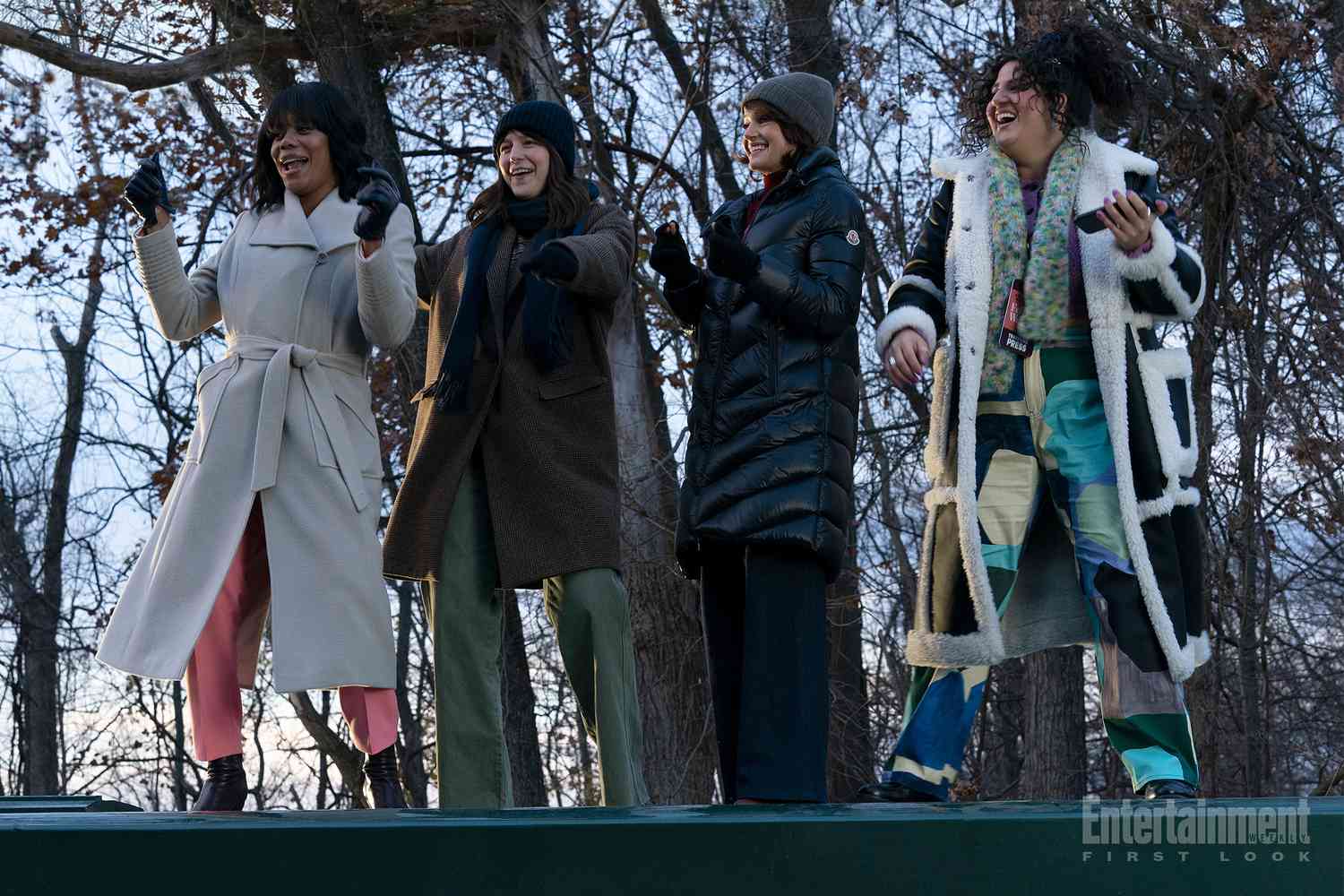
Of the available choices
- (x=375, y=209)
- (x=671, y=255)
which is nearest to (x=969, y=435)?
(x=671, y=255)

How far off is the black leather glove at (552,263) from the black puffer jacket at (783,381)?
32cm

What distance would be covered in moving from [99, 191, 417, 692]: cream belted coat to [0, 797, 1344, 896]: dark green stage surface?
54.5 inches

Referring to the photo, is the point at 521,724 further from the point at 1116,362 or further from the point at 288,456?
the point at 1116,362

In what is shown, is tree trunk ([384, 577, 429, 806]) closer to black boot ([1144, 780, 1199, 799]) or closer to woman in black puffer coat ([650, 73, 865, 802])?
woman in black puffer coat ([650, 73, 865, 802])

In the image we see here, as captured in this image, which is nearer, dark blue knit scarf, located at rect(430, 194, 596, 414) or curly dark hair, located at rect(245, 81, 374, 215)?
dark blue knit scarf, located at rect(430, 194, 596, 414)

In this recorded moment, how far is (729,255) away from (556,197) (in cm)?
64

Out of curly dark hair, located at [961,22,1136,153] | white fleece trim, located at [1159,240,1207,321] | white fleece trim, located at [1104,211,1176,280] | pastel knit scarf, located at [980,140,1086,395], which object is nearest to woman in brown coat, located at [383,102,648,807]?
pastel knit scarf, located at [980,140,1086,395]

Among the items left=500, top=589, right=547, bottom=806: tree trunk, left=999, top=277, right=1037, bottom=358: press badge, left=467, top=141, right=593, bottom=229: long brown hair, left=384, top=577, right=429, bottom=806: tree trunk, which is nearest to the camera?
left=999, top=277, right=1037, bottom=358: press badge

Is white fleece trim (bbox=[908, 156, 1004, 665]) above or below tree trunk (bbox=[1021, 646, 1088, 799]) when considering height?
above

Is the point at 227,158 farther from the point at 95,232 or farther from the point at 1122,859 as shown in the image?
the point at 1122,859

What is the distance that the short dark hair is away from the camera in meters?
4.09

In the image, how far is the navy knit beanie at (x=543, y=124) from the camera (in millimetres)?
4090

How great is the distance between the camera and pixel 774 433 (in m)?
3.86

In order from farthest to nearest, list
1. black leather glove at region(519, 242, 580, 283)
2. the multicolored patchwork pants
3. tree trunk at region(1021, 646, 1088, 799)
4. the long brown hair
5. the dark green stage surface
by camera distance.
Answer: tree trunk at region(1021, 646, 1088, 799)
the long brown hair
black leather glove at region(519, 242, 580, 283)
the multicolored patchwork pants
the dark green stage surface
